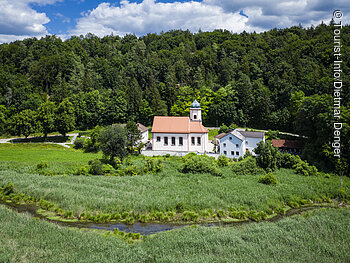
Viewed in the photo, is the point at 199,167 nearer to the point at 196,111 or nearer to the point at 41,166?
the point at 196,111

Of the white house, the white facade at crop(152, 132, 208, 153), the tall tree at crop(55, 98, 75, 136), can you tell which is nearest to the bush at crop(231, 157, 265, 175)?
the white house

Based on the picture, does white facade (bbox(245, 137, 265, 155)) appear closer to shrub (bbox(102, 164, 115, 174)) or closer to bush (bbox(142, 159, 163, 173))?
bush (bbox(142, 159, 163, 173))

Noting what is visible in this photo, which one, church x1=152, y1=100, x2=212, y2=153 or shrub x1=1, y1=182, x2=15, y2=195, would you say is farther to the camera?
church x1=152, y1=100, x2=212, y2=153

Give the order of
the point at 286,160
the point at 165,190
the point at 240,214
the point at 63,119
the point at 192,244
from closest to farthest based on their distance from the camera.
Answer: the point at 192,244
the point at 240,214
the point at 165,190
the point at 286,160
the point at 63,119

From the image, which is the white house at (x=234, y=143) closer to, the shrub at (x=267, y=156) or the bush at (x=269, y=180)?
the shrub at (x=267, y=156)

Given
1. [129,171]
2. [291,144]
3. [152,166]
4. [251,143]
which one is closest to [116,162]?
[129,171]

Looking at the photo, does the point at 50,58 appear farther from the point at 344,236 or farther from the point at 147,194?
the point at 344,236

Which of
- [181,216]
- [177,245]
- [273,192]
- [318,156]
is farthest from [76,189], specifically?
[318,156]
